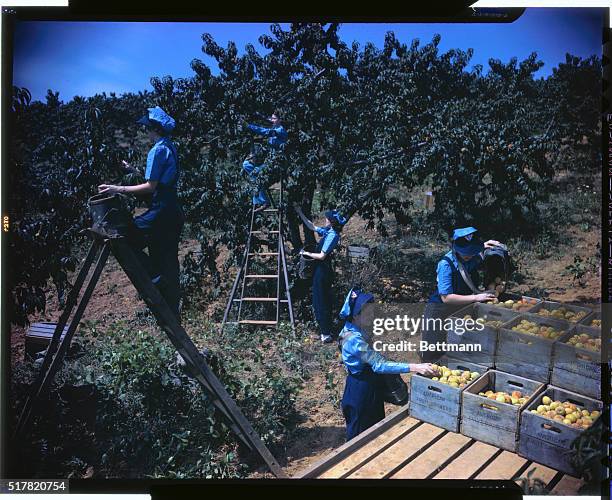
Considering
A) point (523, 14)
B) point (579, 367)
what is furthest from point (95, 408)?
point (523, 14)

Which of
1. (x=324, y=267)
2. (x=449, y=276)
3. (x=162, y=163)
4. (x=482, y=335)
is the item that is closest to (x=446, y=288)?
(x=449, y=276)

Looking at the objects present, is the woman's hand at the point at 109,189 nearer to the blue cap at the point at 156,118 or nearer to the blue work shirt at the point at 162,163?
the blue work shirt at the point at 162,163

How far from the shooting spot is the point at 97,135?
14.6 feet

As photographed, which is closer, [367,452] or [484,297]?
[367,452]

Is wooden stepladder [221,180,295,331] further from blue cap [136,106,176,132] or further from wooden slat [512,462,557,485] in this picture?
wooden slat [512,462,557,485]

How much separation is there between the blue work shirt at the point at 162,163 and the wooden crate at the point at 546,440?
3.13 meters

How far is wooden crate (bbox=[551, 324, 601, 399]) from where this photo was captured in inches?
168

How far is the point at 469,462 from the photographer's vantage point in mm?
4000

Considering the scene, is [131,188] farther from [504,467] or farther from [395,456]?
[504,467]

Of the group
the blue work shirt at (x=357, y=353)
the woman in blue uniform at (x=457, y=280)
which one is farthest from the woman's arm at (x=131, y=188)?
the woman in blue uniform at (x=457, y=280)

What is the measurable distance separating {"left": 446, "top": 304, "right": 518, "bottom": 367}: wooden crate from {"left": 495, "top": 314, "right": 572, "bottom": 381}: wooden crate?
0.17ft

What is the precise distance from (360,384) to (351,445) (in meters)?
Answer: 0.47

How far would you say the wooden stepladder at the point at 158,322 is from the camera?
4.33 meters

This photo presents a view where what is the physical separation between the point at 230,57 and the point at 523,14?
2.27 meters
